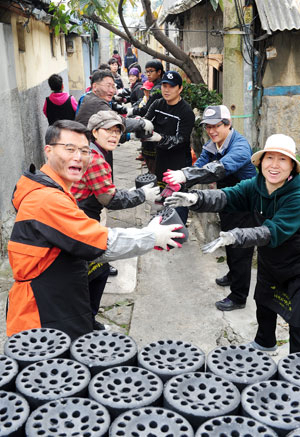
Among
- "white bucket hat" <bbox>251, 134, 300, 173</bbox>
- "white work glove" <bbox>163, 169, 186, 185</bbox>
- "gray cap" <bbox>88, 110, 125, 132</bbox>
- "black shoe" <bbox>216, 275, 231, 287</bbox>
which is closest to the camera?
"white bucket hat" <bbox>251, 134, 300, 173</bbox>

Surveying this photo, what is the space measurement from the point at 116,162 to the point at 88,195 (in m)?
7.99

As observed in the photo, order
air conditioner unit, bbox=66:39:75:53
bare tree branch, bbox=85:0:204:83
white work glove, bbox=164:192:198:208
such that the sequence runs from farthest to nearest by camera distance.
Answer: air conditioner unit, bbox=66:39:75:53
bare tree branch, bbox=85:0:204:83
white work glove, bbox=164:192:198:208

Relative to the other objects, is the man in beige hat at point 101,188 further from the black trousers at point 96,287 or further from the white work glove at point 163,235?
the white work glove at point 163,235

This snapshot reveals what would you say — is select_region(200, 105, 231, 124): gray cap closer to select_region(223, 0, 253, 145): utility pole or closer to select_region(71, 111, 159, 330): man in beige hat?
select_region(71, 111, 159, 330): man in beige hat

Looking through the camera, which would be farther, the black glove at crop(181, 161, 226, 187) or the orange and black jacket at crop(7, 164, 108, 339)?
the black glove at crop(181, 161, 226, 187)

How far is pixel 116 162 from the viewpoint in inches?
475

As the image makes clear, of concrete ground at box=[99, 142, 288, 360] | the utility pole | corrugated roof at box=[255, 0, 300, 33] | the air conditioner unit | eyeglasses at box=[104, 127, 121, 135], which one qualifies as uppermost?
the air conditioner unit

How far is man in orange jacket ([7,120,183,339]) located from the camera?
2744mm

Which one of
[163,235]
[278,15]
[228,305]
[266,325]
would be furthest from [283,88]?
[163,235]

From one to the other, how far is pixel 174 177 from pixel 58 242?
5.38ft

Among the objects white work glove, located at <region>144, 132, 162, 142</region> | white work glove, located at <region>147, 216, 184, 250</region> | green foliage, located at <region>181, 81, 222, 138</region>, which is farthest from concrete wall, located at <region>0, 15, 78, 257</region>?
white work glove, located at <region>147, 216, 184, 250</region>

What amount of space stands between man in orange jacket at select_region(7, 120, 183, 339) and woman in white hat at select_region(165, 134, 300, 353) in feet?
1.91

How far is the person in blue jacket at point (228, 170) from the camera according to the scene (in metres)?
4.56

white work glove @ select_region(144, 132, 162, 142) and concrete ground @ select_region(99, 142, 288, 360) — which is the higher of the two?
white work glove @ select_region(144, 132, 162, 142)
